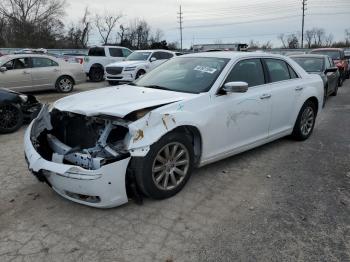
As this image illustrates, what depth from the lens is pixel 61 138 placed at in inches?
176

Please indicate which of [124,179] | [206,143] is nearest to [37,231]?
[124,179]

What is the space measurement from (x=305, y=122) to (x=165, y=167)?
11.5 feet

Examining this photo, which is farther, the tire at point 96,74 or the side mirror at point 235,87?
the tire at point 96,74

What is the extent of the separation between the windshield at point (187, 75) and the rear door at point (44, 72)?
882 centimetres

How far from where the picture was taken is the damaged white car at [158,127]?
3672mm

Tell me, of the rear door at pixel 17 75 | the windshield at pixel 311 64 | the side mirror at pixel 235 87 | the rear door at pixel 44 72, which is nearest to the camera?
the side mirror at pixel 235 87

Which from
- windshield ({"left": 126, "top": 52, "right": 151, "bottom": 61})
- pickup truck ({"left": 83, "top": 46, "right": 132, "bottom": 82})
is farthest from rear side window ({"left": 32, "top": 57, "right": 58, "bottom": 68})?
pickup truck ({"left": 83, "top": 46, "right": 132, "bottom": 82})

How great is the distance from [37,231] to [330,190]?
11.0 feet

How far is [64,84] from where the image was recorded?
14.2 meters

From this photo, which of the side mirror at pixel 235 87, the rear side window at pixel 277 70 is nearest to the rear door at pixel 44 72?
the rear side window at pixel 277 70

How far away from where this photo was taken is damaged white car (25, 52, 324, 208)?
3.67 m

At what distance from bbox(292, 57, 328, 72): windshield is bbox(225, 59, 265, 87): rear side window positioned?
20.3ft

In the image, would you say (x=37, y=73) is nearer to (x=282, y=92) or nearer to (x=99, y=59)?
(x=99, y=59)

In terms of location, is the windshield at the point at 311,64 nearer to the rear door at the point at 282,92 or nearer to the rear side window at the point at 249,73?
the rear door at the point at 282,92
